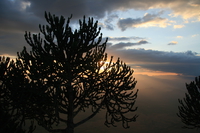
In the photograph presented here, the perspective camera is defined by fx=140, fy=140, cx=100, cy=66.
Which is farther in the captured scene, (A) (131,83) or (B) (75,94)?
(B) (75,94)

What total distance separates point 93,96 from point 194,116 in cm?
1038

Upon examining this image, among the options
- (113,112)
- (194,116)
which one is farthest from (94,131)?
(113,112)

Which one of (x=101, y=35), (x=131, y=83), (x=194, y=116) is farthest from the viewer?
(x=194, y=116)

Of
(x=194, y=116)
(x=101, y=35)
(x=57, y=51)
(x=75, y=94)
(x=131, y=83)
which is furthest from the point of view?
(x=194, y=116)

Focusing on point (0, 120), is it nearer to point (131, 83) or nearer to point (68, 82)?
point (68, 82)

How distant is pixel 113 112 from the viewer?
8.57 meters

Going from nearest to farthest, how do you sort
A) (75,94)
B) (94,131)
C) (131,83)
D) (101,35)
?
(101,35), (131,83), (75,94), (94,131)

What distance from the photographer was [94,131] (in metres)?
56.2

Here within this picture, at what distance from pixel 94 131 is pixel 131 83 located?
5348 centimetres

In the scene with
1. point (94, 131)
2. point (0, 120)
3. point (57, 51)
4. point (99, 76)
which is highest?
point (57, 51)

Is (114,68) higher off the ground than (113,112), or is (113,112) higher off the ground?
(114,68)

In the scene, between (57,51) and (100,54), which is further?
(100,54)

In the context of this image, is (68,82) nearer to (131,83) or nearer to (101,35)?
(101,35)

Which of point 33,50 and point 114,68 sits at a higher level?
point 33,50
